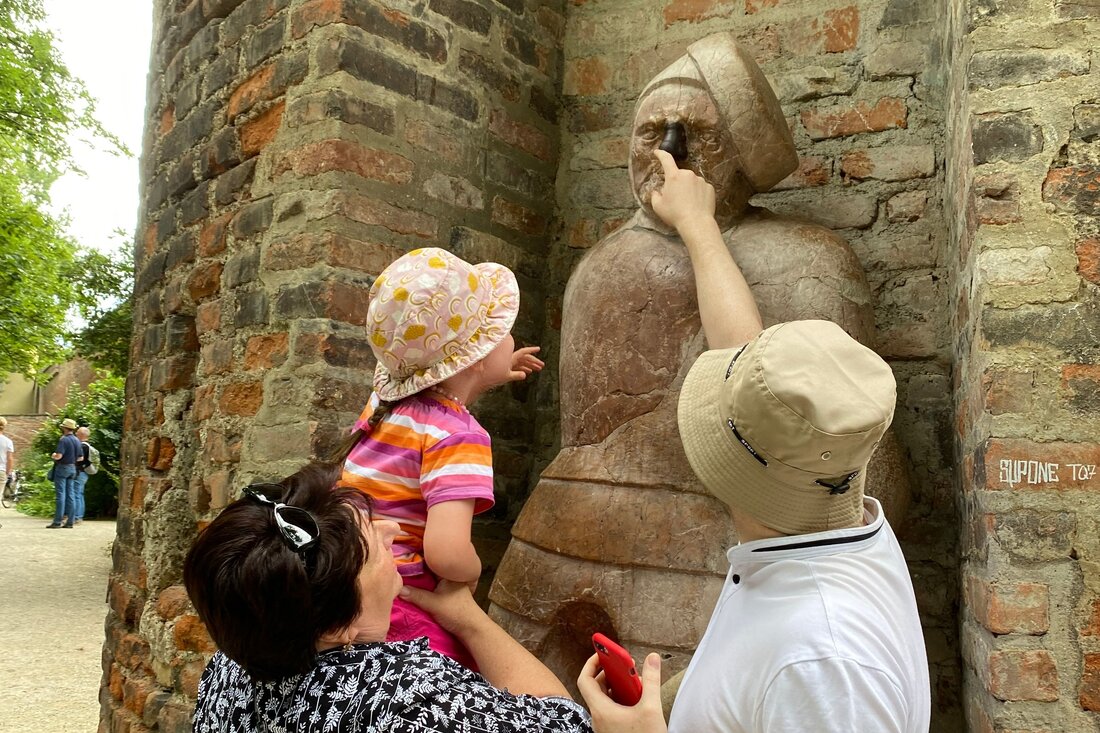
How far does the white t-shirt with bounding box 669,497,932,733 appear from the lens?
0.96 metres

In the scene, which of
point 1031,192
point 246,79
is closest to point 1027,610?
point 1031,192

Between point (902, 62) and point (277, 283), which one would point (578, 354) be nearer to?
point (277, 283)

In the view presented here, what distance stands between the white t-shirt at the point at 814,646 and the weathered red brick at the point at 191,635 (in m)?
2.07

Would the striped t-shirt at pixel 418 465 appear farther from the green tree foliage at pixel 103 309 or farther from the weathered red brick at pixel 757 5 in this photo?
the green tree foliage at pixel 103 309

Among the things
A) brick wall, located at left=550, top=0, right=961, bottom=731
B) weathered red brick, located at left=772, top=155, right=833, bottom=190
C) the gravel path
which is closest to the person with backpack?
the gravel path

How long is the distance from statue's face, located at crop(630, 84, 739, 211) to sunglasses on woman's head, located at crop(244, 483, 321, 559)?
1.33 m

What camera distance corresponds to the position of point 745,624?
3.54 feet

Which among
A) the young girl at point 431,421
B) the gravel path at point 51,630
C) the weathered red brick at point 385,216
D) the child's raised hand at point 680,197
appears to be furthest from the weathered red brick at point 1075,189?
the gravel path at point 51,630

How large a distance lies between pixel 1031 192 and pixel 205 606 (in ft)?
5.34

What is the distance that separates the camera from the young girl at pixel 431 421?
172cm

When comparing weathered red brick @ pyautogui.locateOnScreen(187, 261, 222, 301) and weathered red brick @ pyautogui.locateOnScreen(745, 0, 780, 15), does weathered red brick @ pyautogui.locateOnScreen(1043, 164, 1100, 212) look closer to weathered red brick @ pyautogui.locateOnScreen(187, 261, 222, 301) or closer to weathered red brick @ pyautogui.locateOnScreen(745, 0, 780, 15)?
weathered red brick @ pyautogui.locateOnScreen(745, 0, 780, 15)

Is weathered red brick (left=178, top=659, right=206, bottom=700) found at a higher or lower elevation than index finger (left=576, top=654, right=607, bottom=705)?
lower

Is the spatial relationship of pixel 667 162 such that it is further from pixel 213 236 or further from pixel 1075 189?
pixel 213 236

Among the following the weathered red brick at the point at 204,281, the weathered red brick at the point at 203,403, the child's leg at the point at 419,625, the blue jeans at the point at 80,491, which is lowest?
the blue jeans at the point at 80,491
